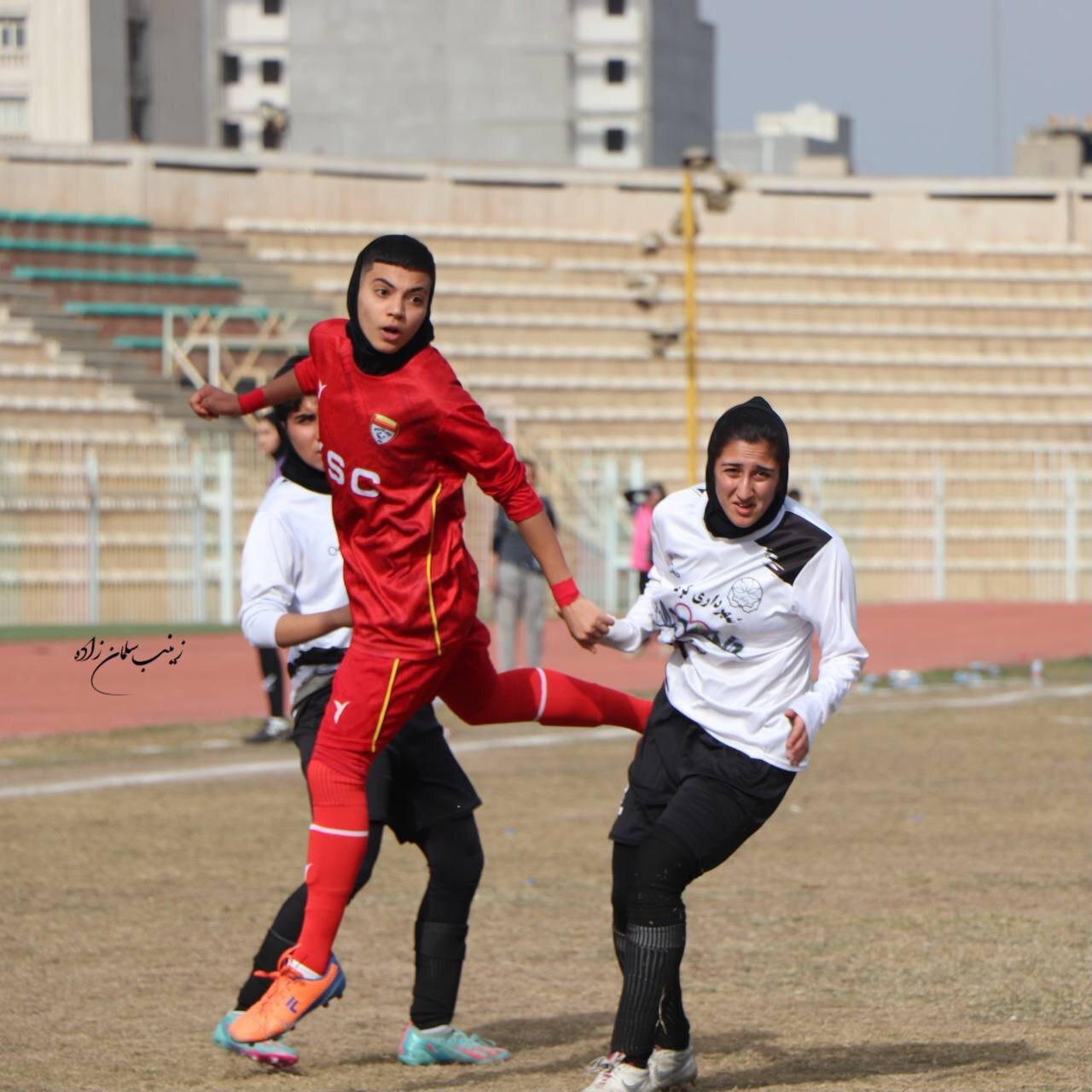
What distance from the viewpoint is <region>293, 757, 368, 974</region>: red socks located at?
18.3ft

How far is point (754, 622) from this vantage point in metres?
5.62

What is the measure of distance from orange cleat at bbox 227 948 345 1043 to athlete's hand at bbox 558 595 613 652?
1.12 meters

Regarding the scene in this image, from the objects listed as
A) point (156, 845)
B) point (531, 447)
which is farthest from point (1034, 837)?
point (531, 447)

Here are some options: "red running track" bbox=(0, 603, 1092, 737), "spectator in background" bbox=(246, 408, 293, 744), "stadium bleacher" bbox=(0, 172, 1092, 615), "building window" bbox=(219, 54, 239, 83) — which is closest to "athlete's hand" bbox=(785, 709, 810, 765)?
"spectator in background" bbox=(246, 408, 293, 744)

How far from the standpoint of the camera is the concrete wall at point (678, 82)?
76188mm

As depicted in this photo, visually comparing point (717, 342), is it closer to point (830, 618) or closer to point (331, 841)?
point (830, 618)

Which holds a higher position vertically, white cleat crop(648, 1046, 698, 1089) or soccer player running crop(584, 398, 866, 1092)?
soccer player running crop(584, 398, 866, 1092)

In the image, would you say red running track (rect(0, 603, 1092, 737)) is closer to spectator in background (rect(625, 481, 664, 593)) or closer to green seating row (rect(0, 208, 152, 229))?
spectator in background (rect(625, 481, 664, 593))

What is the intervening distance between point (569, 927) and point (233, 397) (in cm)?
357

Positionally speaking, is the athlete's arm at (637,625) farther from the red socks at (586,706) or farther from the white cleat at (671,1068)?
the white cleat at (671,1068)

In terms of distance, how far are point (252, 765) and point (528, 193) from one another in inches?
1105

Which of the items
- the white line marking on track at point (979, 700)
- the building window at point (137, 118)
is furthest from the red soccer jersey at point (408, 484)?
the building window at point (137, 118)

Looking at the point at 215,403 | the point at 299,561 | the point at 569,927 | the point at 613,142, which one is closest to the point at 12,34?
the point at 613,142

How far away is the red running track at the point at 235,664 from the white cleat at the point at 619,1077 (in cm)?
864
